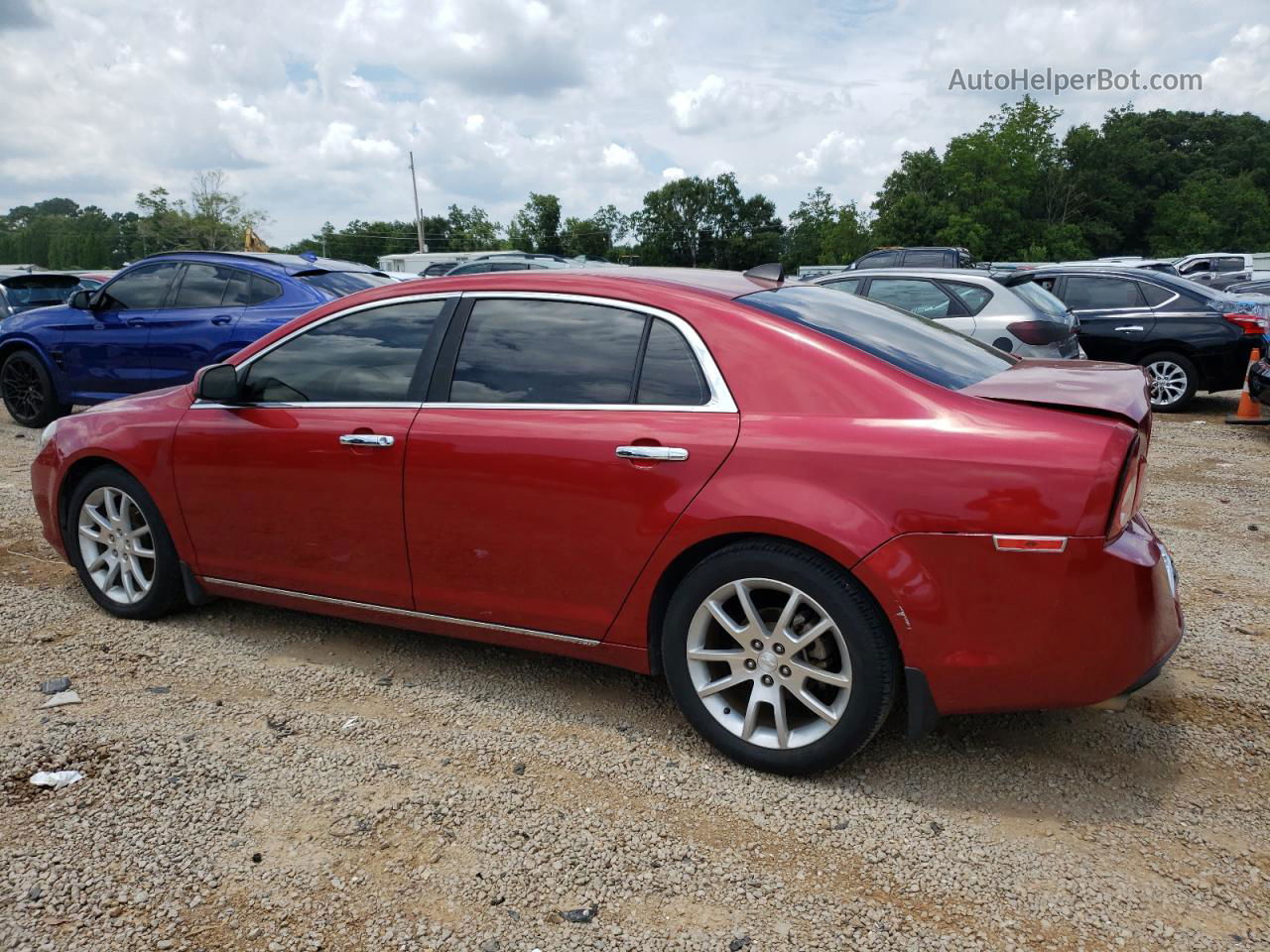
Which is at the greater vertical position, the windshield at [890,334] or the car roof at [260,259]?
the car roof at [260,259]

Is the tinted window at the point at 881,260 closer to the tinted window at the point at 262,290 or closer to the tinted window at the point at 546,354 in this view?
the tinted window at the point at 262,290

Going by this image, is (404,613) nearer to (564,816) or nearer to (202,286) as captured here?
(564,816)

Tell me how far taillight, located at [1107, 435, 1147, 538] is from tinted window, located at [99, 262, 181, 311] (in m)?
8.67

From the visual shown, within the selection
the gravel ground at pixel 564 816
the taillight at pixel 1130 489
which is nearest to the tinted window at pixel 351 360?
the gravel ground at pixel 564 816

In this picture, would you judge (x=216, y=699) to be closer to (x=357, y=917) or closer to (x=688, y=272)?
(x=357, y=917)

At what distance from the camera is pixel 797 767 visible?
3051 mm

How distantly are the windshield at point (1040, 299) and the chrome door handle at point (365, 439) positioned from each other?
7478 mm

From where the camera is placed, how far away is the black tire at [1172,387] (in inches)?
420

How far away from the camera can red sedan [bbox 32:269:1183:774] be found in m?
2.71

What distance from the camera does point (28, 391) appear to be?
1012 cm

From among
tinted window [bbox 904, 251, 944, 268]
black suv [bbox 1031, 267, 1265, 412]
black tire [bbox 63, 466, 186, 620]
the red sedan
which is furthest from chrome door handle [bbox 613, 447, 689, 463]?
tinted window [bbox 904, 251, 944, 268]

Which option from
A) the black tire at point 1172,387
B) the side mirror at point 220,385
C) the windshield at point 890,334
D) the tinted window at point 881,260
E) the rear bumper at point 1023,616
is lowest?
the black tire at point 1172,387

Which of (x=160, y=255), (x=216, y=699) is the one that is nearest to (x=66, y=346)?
(x=160, y=255)

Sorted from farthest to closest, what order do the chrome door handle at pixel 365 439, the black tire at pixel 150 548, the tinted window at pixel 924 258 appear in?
the tinted window at pixel 924 258
the black tire at pixel 150 548
the chrome door handle at pixel 365 439
